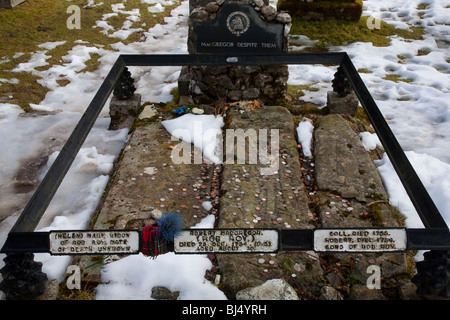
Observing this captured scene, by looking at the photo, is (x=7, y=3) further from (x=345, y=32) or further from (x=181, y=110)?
(x=345, y=32)

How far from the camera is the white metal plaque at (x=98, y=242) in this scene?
299 centimetres

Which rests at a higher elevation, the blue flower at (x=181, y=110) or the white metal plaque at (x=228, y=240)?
the white metal plaque at (x=228, y=240)

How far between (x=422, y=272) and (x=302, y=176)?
1.86 m

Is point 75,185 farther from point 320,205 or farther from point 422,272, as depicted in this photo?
point 422,272

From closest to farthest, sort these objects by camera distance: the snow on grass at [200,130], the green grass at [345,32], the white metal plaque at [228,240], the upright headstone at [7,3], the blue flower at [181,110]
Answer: the white metal plaque at [228,240], the snow on grass at [200,130], the blue flower at [181,110], the green grass at [345,32], the upright headstone at [7,3]

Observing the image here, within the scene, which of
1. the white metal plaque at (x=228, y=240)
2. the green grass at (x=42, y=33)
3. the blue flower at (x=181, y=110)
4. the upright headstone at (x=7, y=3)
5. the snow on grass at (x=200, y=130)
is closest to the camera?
the white metal plaque at (x=228, y=240)

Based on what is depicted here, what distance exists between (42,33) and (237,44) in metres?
5.15

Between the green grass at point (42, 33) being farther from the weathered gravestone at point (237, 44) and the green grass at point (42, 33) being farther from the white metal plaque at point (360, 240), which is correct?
the white metal plaque at point (360, 240)

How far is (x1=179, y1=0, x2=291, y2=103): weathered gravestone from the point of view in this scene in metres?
5.70

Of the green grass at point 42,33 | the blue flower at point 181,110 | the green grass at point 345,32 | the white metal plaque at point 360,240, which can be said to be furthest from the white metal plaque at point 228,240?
the green grass at point 345,32

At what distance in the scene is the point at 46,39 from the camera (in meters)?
8.75

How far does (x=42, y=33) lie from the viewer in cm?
896

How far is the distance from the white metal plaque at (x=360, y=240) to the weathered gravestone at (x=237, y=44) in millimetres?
3240
